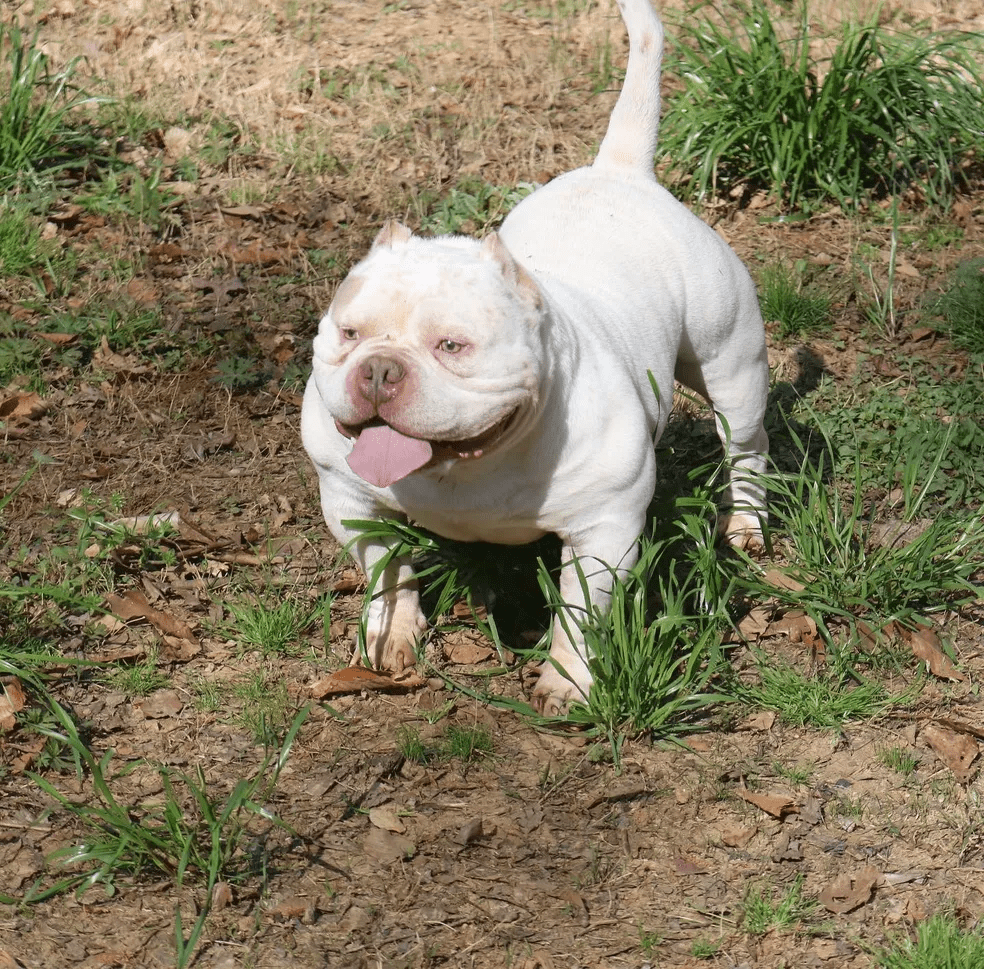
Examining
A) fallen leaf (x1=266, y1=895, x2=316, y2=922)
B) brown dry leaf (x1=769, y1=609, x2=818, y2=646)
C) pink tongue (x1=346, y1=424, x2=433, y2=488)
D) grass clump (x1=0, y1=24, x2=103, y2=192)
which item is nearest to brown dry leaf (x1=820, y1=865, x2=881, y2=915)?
brown dry leaf (x1=769, y1=609, x2=818, y2=646)

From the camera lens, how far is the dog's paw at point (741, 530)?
183 inches

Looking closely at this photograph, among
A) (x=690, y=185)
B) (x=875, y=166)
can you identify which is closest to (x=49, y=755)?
(x=690, y=185)

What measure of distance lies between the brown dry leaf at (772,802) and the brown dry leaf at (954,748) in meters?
0.48

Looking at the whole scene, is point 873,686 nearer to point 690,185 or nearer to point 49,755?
point 49,755

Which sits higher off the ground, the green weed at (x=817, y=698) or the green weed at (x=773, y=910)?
the green weed at (x=817, y=698)

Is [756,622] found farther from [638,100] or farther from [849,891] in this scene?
[638,100]

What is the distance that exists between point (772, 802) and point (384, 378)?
1.55m

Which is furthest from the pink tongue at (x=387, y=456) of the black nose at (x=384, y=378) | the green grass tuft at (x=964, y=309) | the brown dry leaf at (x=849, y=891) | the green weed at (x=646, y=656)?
the green grass tuft at (x=964, y=309)

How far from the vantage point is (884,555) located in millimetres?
4102

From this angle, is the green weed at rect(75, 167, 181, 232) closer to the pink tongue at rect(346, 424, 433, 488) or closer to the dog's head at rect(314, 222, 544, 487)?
the dog's head at rect(314, 222, 544, 487)

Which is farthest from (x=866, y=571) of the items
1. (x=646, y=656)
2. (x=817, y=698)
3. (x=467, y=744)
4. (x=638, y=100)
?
(x=638, y=100)

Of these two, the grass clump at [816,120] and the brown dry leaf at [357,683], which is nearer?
the brown dry leaf at [357,683]

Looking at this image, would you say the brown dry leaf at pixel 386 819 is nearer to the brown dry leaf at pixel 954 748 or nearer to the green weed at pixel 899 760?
the green weed at pixel 899 760

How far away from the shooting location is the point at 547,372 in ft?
10.8
